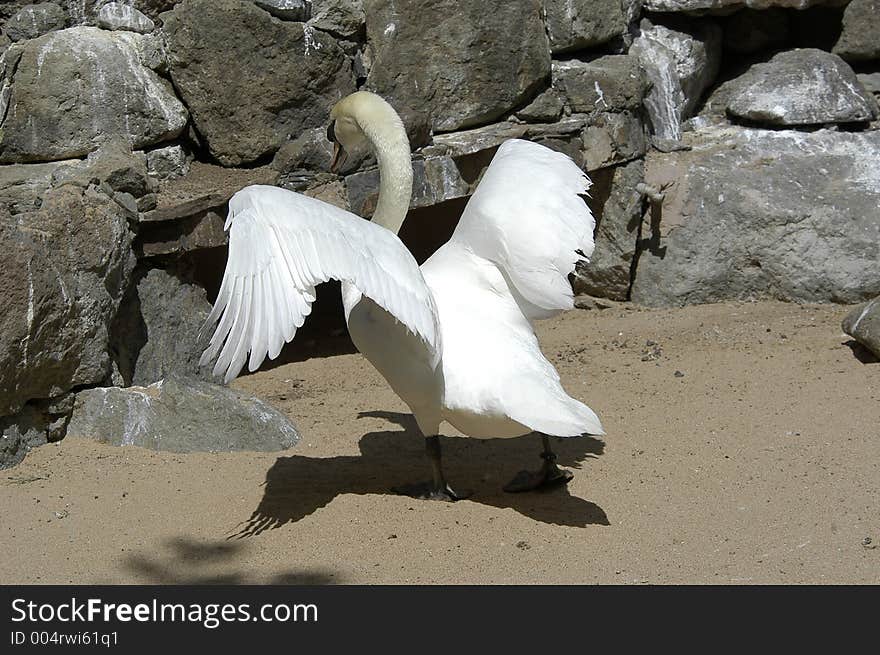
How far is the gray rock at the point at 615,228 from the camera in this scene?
25.9 feet

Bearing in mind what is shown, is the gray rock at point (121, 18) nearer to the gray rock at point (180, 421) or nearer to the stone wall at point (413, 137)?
the stone wall at point (413, 137)

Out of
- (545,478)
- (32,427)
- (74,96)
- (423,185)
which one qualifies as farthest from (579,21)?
(32,427)

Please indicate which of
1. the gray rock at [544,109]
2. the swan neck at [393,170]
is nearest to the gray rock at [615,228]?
the gray rock at [544,109]

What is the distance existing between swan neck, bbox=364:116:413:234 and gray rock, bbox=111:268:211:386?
5.79 feet

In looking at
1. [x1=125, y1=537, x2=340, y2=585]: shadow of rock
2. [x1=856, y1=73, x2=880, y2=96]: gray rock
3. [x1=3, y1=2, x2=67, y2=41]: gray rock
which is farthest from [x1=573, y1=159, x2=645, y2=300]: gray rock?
[x1=125, y1=537, x2=340, y2=585]: shadow of rock

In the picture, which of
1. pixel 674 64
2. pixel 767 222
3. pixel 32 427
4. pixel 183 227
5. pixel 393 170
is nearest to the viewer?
pixel 393 170

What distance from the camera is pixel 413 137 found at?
279 inches

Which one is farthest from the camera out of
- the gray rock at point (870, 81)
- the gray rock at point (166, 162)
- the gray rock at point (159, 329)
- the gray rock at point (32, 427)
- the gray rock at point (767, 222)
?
the gray rock at point (870, 81)

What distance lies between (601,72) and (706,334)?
1.90 metres

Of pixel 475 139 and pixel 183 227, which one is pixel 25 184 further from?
pixel 475 139

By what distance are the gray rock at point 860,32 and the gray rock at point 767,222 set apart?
90 centimetres

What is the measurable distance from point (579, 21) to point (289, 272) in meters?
4.39

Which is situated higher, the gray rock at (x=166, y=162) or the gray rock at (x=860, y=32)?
the gray rock at (x=860, y=32)
